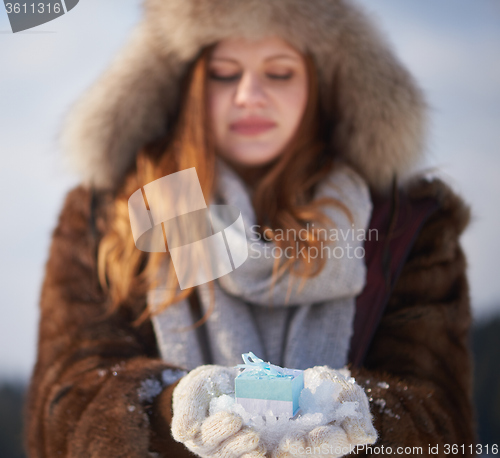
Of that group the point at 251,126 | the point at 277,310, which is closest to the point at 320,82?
the point at 251,126

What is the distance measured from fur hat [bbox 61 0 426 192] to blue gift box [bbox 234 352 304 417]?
25.0 inches

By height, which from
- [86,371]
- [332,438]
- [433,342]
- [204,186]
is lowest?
[433,342]

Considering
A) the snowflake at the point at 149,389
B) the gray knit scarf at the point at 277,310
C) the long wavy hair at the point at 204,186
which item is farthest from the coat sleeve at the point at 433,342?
the snowflake at the point at 149,389

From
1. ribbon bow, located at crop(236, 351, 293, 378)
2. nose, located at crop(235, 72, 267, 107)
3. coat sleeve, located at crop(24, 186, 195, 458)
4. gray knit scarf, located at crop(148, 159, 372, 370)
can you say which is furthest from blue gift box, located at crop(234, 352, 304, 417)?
nose, located at crop(235, 72, 267, 107)

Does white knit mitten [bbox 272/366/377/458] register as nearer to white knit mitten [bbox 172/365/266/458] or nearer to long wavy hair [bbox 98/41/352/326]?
white knit mitten [bbox 172/365/266/458]

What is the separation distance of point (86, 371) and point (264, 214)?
47 cm

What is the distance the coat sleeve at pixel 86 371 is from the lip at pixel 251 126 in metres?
0.38

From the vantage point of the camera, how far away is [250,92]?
826mm

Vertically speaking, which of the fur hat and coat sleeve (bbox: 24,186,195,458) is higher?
the fur hat

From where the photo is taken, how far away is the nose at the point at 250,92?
32.5 inches

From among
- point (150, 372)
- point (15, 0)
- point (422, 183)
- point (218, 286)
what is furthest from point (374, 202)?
point (15, 0)

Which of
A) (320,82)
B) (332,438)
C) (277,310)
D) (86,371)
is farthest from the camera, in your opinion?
(320,82)

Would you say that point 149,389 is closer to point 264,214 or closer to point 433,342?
point 264,214

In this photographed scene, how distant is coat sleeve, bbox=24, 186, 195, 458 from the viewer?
626 millimetres
